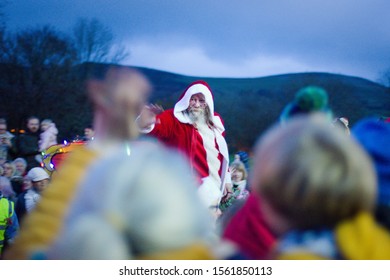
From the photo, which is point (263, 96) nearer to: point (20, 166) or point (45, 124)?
point (45, 124)

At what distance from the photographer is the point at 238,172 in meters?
4.84

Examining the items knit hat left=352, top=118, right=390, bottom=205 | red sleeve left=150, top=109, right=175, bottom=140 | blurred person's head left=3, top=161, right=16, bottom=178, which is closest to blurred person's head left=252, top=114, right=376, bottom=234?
knit hat left=352, top=118, right=390, bottom=205

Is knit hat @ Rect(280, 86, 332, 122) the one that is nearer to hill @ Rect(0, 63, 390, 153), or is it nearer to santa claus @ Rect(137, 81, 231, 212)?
hill @ Rect(0, 63, 390, 153)

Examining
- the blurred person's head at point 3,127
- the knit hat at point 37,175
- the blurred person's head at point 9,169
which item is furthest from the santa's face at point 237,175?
the blurred person's head at point 3,127

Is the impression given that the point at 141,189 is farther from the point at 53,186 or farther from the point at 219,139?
the point at 219,139

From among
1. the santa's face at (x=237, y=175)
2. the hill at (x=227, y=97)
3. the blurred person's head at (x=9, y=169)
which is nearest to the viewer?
the hill at (x=227, y=97)

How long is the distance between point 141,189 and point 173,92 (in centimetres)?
348

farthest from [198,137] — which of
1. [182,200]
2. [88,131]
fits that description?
[182,200]

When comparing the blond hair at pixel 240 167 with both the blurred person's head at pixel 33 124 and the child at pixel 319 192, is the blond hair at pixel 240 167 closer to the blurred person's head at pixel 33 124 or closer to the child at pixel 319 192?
the blurred person's head at pixel 33 124

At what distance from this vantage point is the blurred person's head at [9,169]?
4.25 meters

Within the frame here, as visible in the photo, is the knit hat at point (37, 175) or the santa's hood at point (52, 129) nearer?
the knit hat at point (37, 175)

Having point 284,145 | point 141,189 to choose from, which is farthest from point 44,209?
point 284,145

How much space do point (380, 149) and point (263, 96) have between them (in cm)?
303
